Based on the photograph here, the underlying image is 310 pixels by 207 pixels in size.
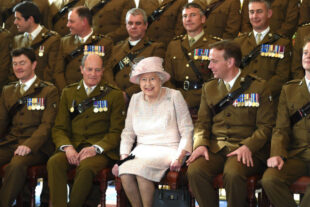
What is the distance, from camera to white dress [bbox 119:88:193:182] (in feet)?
15.5

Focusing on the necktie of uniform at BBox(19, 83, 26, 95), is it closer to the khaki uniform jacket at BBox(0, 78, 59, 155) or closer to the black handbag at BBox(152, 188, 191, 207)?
the khaki uniform jacket at BBox(0, 78, 59, 155)

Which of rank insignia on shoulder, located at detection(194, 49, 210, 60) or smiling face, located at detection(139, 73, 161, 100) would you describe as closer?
smiling face, located at detection(139, 73, 161, 100)

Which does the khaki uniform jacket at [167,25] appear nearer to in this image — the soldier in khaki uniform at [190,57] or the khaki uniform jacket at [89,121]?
the soldier in khaki uniform at [190,57]

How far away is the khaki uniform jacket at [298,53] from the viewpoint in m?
5.22

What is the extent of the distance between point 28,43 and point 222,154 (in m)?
2.77

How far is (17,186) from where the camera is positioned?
4918mm

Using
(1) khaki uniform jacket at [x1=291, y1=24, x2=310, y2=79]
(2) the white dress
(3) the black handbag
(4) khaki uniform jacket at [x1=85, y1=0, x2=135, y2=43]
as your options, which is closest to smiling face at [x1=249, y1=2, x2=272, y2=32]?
(1) khaki uniform jacket at [x1=291, y1=24, x2=310, y2=79]

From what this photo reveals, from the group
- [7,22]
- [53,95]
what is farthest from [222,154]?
[7,22]

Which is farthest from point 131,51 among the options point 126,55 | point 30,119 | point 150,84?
point 30,119

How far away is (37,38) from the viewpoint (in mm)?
6332

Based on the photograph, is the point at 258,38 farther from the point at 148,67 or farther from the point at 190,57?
the point at 148,67

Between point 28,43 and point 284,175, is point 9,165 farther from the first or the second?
point 284,175

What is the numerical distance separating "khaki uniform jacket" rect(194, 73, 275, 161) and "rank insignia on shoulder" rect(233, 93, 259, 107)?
0.03 metres

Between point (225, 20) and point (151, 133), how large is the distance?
193 cm
